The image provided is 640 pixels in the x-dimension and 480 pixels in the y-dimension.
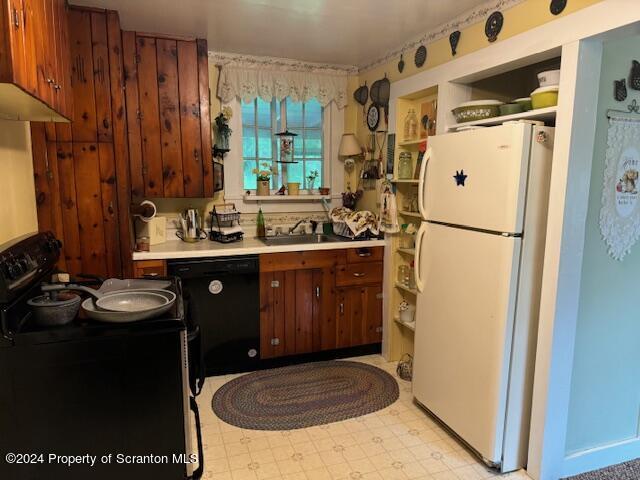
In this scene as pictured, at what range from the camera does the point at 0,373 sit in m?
1.29

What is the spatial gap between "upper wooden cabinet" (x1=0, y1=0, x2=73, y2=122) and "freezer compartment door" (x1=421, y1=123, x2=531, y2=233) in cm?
181

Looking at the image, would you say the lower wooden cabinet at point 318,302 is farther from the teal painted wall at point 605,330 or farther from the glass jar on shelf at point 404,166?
the teal painted wall at point 605,330

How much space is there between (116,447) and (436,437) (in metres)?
1.74

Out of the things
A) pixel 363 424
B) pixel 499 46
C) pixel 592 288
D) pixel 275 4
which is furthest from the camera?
pixel 363 424

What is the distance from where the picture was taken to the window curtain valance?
11.2ft

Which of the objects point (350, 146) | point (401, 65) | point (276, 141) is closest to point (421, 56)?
point (401, 65)

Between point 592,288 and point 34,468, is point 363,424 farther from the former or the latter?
point 34,468

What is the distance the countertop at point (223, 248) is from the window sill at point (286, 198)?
41cm

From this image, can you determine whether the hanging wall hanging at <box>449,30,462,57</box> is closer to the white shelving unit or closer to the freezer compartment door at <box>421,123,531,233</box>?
the white shelving unit

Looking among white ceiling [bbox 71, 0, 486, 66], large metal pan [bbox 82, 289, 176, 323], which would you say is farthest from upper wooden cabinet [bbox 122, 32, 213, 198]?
large metal pan [bbox 82, 289, 176, 323]

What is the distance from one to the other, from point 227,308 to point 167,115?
1382 millimetres

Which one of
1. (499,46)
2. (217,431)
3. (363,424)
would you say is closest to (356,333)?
(363,424)

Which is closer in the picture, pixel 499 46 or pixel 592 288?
pixel 592 288

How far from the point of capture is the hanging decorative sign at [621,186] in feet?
6.54
